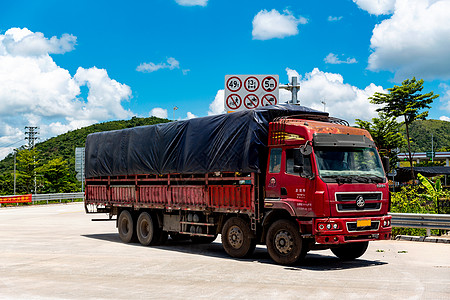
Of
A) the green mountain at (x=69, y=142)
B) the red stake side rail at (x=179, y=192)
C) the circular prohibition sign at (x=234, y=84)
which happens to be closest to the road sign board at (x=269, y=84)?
the circular prohibition sign at (x=234, y=84)

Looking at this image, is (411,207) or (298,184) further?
(411,207)

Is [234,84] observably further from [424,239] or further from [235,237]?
A: [424,239]

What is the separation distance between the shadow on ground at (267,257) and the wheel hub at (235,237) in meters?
0.37

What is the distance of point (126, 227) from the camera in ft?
57.2

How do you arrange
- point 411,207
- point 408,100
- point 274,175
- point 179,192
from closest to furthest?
point 274,175
point 179,192
point 411,207
point 408,100

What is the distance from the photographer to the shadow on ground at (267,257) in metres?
11.5

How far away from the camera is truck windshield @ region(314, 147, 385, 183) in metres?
11.1

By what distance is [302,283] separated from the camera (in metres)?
9.34

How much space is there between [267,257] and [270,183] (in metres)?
2.17

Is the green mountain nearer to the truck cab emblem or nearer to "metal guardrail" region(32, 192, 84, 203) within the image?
"metal guardrail" region(32, 192, 84, 203)

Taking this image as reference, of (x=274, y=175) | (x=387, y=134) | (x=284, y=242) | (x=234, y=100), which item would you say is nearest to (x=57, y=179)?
(x=387, y=134)

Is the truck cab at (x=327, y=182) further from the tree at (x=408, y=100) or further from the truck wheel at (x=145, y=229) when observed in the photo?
the tree at (x=408, y=100)

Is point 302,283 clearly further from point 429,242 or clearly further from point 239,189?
point 429,242

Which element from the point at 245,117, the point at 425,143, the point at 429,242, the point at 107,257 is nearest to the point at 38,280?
the point at 107,257
